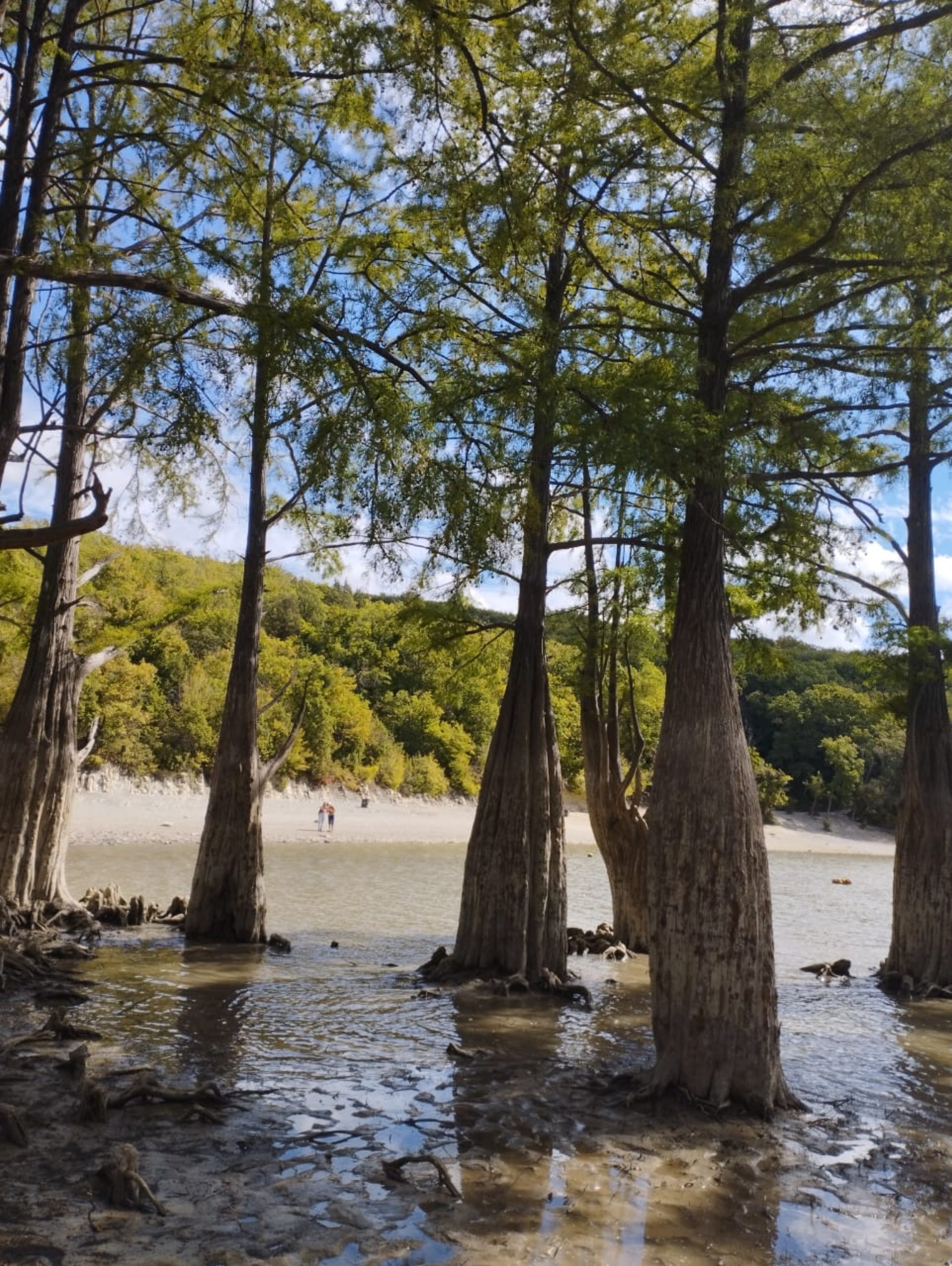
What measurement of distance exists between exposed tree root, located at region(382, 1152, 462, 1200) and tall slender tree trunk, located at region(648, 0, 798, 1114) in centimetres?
195

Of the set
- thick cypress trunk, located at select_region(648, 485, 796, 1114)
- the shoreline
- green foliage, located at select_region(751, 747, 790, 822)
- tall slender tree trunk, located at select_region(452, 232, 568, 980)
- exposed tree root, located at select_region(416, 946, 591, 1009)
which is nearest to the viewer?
thick cypress trunk, located at select_region(648, 485, 796, 1114)

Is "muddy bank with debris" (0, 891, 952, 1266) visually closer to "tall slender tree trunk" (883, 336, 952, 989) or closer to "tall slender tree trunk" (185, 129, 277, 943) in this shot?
"tall slender tree trunk" (185, 129, 277, 943)

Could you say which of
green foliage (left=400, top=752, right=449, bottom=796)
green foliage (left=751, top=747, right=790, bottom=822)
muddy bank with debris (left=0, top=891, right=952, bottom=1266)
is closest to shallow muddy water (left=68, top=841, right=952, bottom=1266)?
muddy bank with debris (left=0, top=891, right=952, bottom=1266)

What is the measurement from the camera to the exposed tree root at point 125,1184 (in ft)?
14.9

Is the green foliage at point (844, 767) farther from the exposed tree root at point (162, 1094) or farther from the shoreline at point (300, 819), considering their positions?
the exposed tree root at point (162, 1094)

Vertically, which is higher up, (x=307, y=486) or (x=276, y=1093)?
(x=307, y=486)

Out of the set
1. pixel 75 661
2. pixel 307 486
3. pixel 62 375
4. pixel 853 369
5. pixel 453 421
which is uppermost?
pixel 853 369

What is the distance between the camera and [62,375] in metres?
8.72

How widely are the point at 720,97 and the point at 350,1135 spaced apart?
7.63 meters

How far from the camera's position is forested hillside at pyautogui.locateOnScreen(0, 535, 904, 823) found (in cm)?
1426

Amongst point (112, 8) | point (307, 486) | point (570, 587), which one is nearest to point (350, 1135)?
point (307, 486)

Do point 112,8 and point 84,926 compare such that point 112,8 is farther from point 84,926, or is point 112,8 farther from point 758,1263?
point 758,1263

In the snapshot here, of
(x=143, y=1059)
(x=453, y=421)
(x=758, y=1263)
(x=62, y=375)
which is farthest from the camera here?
(x=62, y=375)

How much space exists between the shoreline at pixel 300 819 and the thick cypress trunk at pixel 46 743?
16.6 meters
